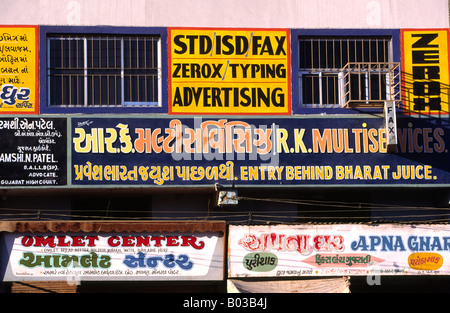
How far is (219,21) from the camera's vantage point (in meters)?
19.0

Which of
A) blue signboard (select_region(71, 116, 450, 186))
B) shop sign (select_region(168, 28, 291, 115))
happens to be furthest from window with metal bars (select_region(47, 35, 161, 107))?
blue signboard (select_region(71, 116, 450, 186))

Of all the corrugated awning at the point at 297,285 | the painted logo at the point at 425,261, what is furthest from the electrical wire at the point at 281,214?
the corrugated awning at the point at 297,285

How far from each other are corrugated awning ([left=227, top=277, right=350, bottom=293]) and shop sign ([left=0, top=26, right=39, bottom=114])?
658 centimetres

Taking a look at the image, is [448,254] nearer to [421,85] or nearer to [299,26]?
[421,85]

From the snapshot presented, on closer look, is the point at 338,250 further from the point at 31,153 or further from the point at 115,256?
the point at 31,153

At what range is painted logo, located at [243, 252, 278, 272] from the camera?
17172mm

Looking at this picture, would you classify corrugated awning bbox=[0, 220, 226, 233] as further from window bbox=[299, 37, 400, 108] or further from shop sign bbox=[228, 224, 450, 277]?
window bbox=[299, 37, 400, 108]

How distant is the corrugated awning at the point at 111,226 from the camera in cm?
1697

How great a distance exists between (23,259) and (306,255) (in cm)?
648

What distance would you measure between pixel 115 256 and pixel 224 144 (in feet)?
12.5

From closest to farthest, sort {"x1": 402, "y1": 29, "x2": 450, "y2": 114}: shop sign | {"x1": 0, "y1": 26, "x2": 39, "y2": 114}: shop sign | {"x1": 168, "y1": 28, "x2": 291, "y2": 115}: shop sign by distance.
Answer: {"x1": 0, "y1": 26, "x2": 39, "y2": 114}: shop sign, {"x1": 168, "y1": 28, "x2": 291, "y2": 115}: shop sign, {"x1": 402, "y1": 29, "x2": 450, "y2": 114}: shop sign

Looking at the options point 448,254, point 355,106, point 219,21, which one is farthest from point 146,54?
point 448,254

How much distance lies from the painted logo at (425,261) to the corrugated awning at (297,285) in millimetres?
1649

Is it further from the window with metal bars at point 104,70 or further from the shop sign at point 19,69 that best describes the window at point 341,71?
the shop sign at point 19,69
